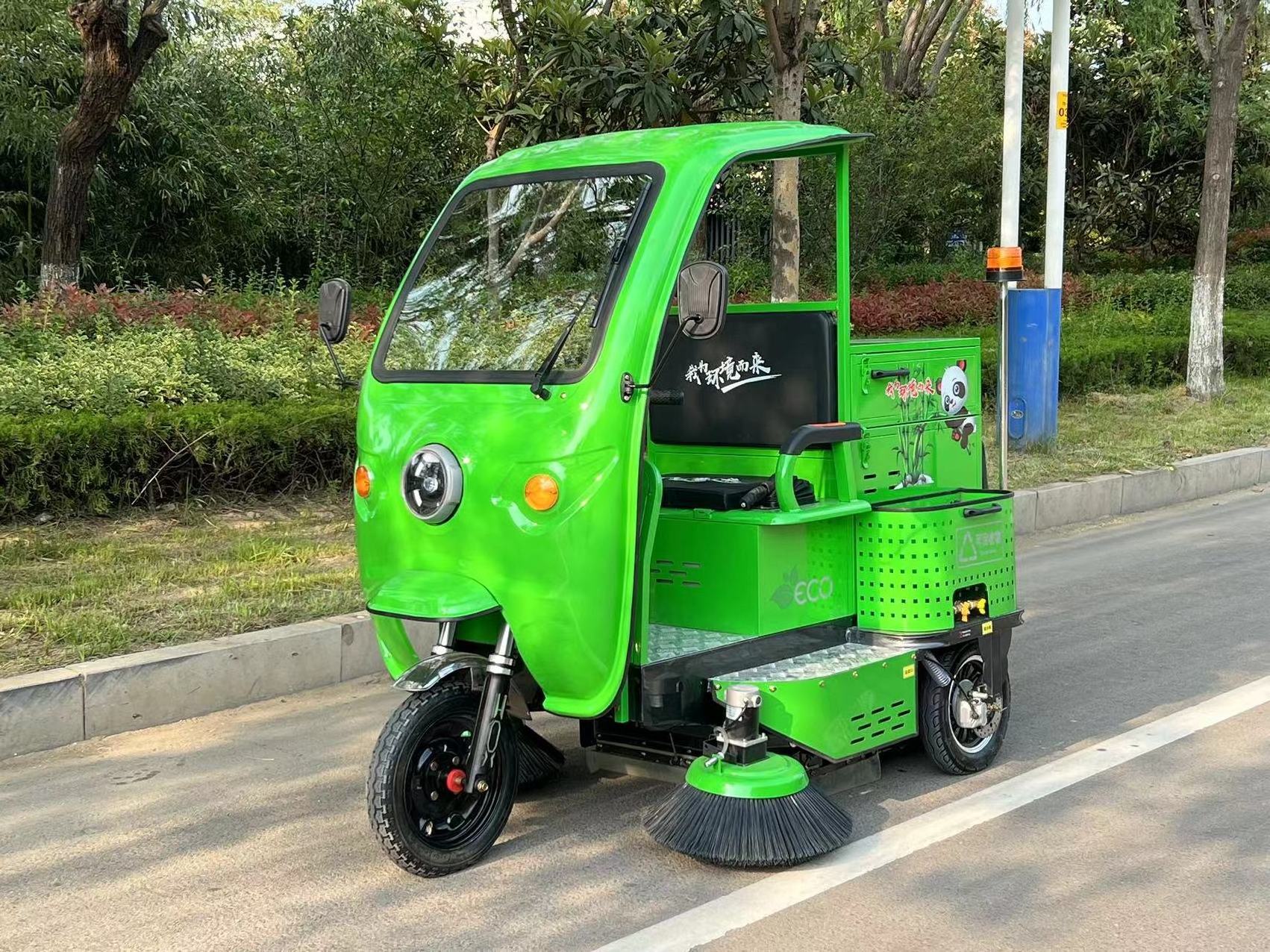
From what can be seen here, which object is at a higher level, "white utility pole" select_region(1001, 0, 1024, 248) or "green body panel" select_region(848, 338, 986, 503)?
"white utility pole" select_region(1001, 0, 1024, 248)

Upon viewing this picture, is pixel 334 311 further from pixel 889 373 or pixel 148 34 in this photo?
pixel 148 34

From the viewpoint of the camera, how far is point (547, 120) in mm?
10750

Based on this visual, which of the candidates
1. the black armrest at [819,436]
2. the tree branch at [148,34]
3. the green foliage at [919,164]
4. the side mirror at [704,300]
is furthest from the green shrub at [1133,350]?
the side mirror at [704,300]

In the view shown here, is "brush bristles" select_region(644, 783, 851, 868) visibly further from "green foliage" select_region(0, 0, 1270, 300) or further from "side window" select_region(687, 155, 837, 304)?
"side window" select_region(687, 155, 837, 304)

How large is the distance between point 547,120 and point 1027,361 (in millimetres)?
4139

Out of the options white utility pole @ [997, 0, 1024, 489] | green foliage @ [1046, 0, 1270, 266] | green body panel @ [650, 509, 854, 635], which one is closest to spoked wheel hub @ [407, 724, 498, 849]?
green body panel @ [650, 509, 854, 635]

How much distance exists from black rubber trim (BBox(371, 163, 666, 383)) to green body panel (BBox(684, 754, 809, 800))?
1.12 meters

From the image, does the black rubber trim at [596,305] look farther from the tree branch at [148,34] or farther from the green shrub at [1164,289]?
the green shrub at [1164,289]

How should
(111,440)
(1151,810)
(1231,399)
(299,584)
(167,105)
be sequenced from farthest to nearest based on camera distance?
(167,105), (1231,399), (111,440), (299,584), (1151,810)

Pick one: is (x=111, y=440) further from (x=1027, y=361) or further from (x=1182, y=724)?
(x=1027, y=361)

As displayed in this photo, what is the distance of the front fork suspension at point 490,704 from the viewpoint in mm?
3758

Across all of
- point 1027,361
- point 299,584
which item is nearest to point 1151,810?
point 299,584

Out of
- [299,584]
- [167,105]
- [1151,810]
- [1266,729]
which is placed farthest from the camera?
[167,105]

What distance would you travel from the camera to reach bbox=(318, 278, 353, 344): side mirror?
4336mm
